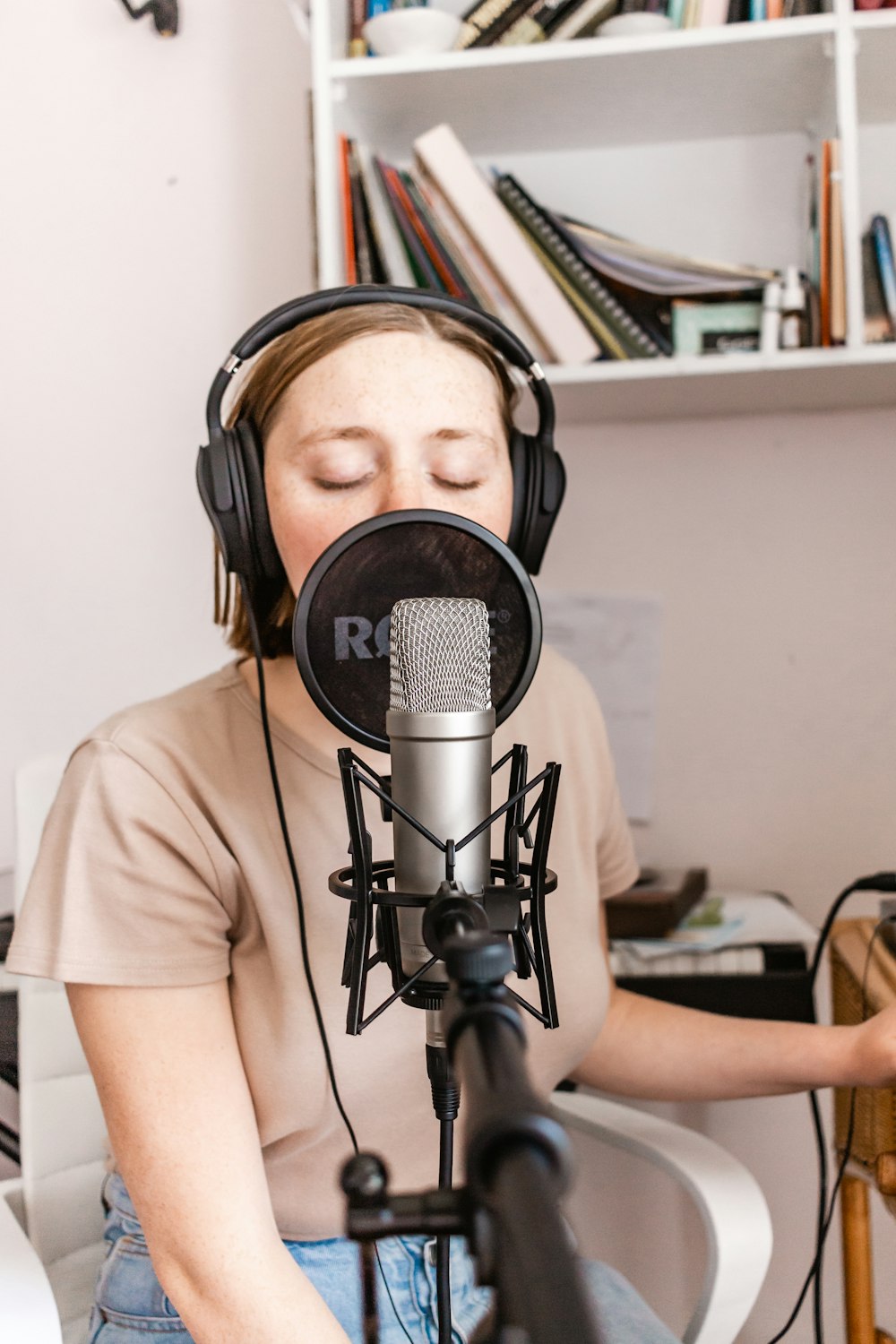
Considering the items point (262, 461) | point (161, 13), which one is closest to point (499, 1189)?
point (262, 461)

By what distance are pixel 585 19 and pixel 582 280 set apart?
31 cm

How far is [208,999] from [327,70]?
1.12 m

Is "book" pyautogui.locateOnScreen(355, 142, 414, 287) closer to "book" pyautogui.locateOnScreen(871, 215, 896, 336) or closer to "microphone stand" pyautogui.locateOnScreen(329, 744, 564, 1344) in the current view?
"book" pyautogui.locateOnScreen(871, 215, 896, 336)

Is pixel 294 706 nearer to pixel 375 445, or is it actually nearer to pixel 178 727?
pixel 178 727

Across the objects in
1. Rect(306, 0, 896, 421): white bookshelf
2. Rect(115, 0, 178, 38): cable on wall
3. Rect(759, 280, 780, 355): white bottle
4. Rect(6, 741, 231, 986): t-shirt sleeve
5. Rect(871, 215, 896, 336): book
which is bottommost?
Rect(6, 741, 231, 986): t-shirt sleeve

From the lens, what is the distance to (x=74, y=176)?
68.0 inches

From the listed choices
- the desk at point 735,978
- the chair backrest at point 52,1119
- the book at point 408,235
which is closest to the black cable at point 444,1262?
the chair backrest at point 52,1119

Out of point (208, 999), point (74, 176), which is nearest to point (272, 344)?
point (208, 999)

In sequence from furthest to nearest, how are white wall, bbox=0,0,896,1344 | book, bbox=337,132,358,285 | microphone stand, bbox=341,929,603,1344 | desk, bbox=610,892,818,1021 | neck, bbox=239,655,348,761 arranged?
white wall, bbox=0,0,896,1344, book, bbox=337,132,358,285, desk, bbox=610,892,818,1021, neck, bbox=239,655,348,761, microphone stand, bbox=341,929,603,1344

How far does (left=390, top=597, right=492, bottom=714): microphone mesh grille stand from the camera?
535mm

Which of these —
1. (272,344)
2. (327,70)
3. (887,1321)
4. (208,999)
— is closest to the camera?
(208,999)

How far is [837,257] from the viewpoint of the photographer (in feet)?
4.36

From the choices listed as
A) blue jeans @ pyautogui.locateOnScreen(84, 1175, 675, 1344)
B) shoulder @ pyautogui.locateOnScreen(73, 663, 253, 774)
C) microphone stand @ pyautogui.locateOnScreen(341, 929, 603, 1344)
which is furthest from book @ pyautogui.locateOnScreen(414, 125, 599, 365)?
microphone stand @ pyautogui.locateOnScreen(341, 929, 603, 1344)

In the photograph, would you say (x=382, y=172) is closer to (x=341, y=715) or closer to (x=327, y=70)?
(x=327, y=70)
